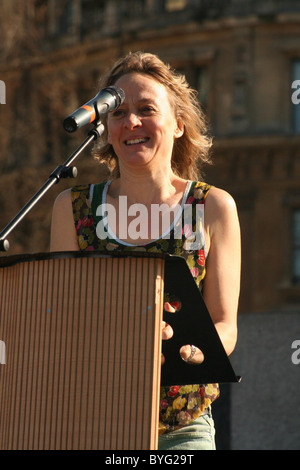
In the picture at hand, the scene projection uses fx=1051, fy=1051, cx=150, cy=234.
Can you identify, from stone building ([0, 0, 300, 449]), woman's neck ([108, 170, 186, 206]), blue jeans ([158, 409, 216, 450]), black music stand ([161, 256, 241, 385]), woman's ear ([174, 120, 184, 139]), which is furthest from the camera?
stone building ([0, 0, 300, 449])

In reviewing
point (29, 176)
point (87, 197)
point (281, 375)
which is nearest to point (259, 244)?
point (29, 176)

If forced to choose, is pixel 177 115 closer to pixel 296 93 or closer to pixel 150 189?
pixel 150 189

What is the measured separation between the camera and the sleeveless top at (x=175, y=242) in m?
3.57

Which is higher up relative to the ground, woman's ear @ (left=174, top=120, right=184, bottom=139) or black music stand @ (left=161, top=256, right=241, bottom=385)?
woman's ear @ (left=174, top=120, right=184, bottom=139)

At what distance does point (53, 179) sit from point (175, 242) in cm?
53

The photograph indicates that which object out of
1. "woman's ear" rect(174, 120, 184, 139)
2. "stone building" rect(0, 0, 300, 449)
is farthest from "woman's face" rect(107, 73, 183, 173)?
"stone building" rect(0, 0, 300, 449)

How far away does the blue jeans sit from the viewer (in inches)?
140

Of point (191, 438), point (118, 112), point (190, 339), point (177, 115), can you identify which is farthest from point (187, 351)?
point (177, 115)

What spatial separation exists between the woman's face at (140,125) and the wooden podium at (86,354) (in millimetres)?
1027

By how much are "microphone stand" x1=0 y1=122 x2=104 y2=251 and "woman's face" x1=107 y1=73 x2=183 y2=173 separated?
0.29 ft

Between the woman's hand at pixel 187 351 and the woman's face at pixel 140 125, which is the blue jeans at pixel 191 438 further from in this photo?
the woman's face at pixel 140 125

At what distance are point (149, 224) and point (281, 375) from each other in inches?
107

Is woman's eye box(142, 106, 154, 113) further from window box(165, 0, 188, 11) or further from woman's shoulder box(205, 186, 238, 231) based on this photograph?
window box(165, 0, 188, 11)

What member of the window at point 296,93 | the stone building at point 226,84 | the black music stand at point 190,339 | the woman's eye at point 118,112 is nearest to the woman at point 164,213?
the woman's eye at point 118,112
